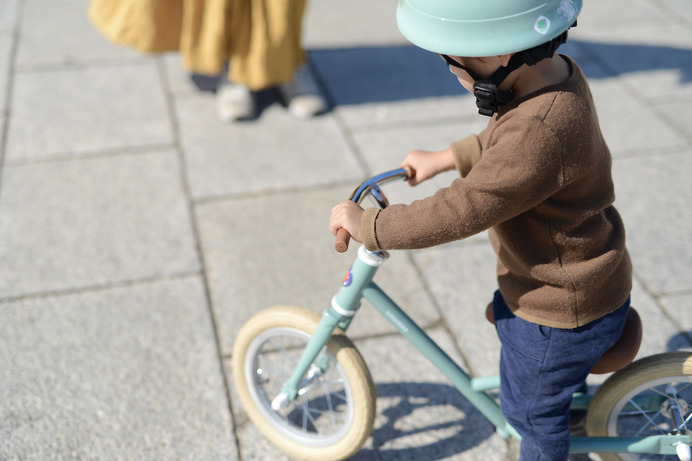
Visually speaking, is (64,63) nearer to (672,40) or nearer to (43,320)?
(43,320)

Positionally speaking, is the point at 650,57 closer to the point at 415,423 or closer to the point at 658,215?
the point at 658,215

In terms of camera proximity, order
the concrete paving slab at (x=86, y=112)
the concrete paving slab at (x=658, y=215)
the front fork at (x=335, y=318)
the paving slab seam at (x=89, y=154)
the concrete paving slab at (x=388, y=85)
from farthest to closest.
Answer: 1. the concrete paving slab at (x=388, y=85)
2. the concrete paving slab at (x=86, y=112)
3. the paving slab seam at (x=89, y=154)
4. the concrete paving slab at (x=658, y=215)
5. the front fork at (x=335, y=318)

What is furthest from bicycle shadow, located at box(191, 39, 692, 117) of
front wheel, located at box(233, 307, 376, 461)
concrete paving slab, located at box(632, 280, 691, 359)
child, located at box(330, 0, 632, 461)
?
child, located at box(330, 0, 632, 461)

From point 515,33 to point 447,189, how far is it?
0.38 m

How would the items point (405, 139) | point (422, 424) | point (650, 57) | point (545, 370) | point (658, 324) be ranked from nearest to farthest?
point (545, 370) → point (422, 424) → point (658, 324) → point (405, 139) → point (650, 57)

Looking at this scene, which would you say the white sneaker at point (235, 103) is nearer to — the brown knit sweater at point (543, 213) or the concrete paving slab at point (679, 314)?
the concrete paving slab at point (679, 314)

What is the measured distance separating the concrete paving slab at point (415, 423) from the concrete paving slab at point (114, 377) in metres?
0.19

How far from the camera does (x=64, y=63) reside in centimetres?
496

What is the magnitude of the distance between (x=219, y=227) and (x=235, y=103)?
112 centimetres

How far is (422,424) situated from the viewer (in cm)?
256

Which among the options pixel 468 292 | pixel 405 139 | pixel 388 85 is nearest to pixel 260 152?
pixel 405 139

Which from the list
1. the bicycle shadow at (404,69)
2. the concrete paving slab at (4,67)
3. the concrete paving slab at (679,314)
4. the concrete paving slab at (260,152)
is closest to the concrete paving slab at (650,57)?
the bicycle shadow at (404,69)

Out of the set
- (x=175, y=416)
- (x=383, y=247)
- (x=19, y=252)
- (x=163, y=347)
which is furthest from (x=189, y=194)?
(x=383, y=247)

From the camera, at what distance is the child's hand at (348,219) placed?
5.73 ft
